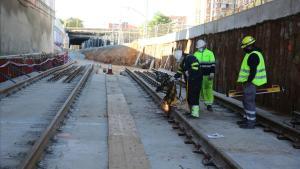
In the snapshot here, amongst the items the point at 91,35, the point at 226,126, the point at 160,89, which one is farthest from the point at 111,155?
the point at 91,35

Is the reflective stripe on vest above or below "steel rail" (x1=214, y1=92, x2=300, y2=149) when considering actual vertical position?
above

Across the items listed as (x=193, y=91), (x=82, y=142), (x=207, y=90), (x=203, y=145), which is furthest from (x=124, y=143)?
(x=207, y=90)

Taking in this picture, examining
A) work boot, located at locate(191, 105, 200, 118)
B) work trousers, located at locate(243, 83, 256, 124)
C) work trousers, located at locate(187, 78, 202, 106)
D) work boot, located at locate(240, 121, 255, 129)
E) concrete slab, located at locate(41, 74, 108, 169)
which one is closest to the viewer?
concrete slab, located at locate(41, 74, 108, 169)

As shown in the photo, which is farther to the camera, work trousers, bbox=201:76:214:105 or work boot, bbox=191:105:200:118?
work trousers, bbox=201:76:214:105

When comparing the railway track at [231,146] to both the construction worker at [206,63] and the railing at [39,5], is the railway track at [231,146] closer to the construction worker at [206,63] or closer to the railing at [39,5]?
the construction worker at [206,63]

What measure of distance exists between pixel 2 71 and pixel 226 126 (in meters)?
11.0

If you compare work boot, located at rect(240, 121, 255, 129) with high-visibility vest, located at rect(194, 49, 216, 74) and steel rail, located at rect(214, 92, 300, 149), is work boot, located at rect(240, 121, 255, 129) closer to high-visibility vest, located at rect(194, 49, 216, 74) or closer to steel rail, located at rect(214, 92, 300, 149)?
steel rail, located at rect(214, 92, 300, 149)

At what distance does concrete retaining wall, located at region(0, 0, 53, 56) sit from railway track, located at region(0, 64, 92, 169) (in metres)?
8.34

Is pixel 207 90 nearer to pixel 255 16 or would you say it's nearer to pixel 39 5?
pixel 255 16

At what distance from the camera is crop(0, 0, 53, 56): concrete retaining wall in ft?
85.9

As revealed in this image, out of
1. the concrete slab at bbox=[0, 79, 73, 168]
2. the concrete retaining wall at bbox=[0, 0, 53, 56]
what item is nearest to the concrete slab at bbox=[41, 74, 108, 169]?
the concrete slab at bbox=[0, 79, 73, 168]

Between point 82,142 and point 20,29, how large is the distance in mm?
23554

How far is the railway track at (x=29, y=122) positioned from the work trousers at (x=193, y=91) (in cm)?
278

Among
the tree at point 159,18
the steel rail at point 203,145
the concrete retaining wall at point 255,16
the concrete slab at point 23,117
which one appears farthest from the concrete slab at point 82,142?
the tree at point 159,18
